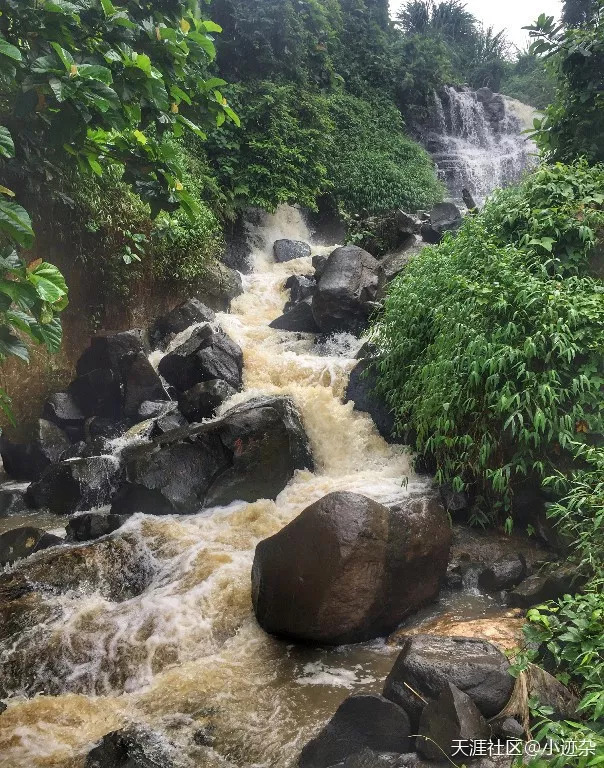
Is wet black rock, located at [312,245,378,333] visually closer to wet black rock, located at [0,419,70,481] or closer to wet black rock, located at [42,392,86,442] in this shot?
wet black rock, located at [42,392,86,442]

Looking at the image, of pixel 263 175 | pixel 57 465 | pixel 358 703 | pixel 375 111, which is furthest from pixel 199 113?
pixel 375 111

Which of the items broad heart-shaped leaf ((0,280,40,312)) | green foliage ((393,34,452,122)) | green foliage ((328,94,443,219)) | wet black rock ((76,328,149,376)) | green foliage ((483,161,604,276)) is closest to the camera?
broad heart-shaped leaf ((0,280,40,312))

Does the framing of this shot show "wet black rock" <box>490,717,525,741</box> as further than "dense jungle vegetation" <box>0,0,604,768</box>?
No

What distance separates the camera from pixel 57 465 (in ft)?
26.6

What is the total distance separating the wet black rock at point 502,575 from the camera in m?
5.57

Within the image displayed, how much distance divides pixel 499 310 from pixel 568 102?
4.36m

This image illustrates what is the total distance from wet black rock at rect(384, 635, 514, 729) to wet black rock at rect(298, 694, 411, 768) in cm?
11

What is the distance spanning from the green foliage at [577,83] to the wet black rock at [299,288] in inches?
219

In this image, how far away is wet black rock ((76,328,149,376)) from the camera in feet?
32.2

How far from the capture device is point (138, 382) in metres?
9.70

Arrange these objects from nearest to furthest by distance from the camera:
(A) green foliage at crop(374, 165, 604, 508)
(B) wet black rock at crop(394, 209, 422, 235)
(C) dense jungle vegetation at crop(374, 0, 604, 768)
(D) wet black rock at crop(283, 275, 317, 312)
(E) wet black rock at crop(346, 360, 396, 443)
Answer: (C) dense jungle vegetation at crop(374, 0, 604, 768), (A) green foliage at crop(374, 165, 604, 508), (E) wet black rock at crop(346, 360, 396, 443), (D) wet black rock at crop(283, 275, 317, 312), (B) wet black rock at crop(394, 209, 422, 235)

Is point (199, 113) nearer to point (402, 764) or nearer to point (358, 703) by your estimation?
point (358, 703)

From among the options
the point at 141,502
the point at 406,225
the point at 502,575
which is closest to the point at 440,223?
the point at 406,225

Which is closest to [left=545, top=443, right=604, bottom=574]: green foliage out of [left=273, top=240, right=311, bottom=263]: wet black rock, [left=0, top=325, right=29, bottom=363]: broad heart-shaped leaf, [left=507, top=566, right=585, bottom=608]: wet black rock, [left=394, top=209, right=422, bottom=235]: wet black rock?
[left=507, top=566, right=585, bottom=608]: wet black rock
